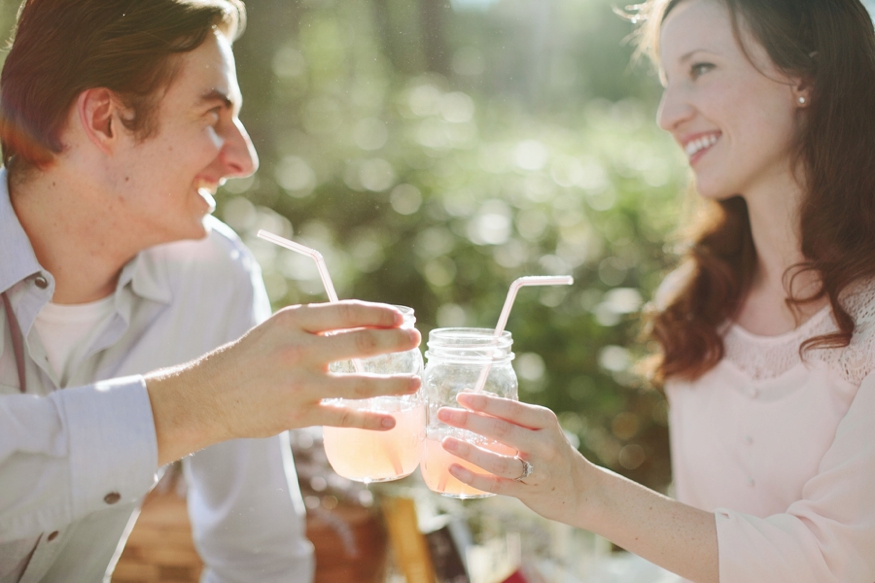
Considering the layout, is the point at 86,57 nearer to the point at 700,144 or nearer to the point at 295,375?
the point at 295,375

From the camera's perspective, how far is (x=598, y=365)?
11.1ft

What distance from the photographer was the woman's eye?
1.98 metres

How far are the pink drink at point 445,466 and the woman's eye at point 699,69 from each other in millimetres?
1227

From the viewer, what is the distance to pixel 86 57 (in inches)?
71.1

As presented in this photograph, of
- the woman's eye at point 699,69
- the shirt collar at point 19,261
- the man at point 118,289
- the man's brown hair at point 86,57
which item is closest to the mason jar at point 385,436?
the man at point 118,289

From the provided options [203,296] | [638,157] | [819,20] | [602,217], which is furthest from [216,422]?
[638,157]

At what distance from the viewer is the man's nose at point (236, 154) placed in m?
1.94

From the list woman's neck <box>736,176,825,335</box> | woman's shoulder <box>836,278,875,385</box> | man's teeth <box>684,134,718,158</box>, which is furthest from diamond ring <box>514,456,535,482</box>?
man's teeth <box>684,134,718,158</box>

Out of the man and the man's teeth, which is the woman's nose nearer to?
the man's teeth

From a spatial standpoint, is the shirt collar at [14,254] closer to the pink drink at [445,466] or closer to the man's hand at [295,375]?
the man's hand at [295,375]

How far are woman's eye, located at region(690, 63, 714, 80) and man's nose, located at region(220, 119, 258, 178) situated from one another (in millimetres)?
1235

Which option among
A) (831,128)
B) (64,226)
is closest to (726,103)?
(831,128)

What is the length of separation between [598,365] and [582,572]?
1.16 meters

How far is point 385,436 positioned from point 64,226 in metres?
1.06
